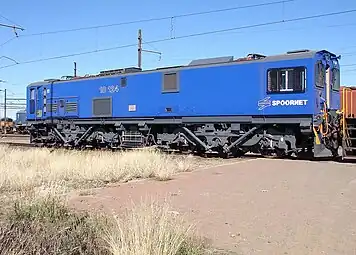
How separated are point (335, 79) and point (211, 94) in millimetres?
5214

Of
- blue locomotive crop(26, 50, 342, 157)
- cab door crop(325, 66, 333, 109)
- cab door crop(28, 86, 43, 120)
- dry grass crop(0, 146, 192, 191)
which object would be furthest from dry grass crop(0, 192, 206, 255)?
cab door crop(28, 86, 43, 120)

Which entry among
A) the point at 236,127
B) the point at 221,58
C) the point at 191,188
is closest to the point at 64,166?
the point at 191,188

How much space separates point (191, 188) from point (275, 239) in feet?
14.9

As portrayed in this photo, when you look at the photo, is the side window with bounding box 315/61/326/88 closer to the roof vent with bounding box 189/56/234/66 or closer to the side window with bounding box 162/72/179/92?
the roof vent with bounding box 189/56/234/66

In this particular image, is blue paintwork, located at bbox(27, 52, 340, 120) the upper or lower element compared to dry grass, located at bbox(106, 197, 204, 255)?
upper

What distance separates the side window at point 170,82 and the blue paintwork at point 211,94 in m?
0.23

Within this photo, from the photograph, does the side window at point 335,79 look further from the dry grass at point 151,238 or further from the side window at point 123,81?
the dry grass at point 151,238

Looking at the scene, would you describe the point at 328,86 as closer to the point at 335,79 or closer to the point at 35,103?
A: the point at 335,79

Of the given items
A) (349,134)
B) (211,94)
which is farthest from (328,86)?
(211,94)

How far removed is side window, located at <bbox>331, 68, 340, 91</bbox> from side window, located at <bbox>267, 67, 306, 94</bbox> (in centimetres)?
248

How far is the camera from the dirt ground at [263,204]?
5.74 metres

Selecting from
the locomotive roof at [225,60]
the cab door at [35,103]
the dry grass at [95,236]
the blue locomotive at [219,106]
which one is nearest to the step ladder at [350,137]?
the blue locomotive at [219,106]

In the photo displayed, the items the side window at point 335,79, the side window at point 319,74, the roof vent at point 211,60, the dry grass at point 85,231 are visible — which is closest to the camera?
the dry grass at point 85,231

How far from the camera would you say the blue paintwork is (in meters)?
16.3
